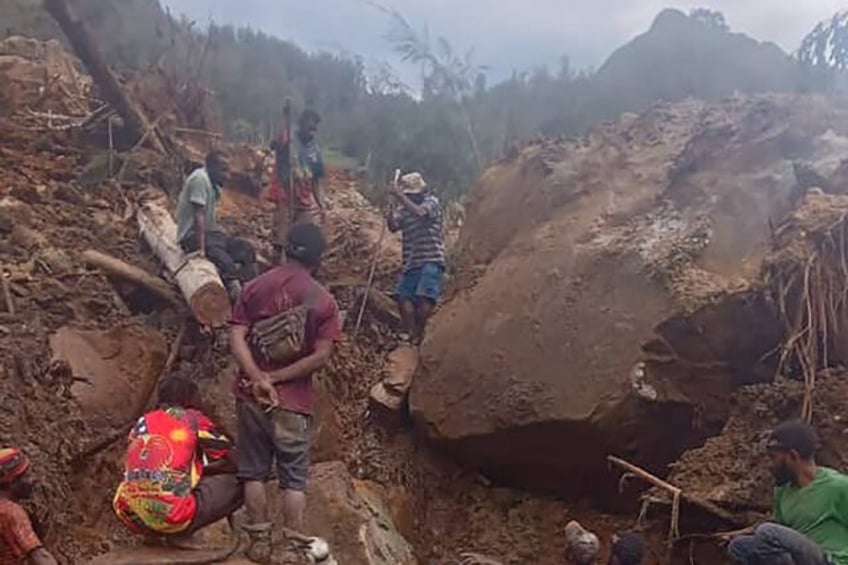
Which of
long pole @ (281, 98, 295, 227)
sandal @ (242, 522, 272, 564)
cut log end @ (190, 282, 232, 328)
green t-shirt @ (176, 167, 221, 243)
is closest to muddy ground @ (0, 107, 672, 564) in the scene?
cut log end @ (190, 282, 232, 328)

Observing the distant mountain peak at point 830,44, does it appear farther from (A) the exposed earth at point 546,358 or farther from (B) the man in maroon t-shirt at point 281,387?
(B) the man in maroon t-shirt at point 281,387

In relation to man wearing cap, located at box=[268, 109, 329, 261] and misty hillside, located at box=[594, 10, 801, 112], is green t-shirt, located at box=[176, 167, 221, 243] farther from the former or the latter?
misty hillside, located at box=[594, 10, 801, 112]

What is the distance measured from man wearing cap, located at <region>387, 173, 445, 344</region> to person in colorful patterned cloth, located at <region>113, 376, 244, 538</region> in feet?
10.7

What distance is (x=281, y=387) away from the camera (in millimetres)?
4555

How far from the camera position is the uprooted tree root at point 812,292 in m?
5.87

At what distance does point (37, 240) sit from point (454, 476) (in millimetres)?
3607

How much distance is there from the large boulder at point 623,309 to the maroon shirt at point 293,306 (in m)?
2.18

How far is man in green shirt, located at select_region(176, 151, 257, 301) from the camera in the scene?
6859 mm

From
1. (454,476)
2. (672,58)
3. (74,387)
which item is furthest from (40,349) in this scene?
(672,58)

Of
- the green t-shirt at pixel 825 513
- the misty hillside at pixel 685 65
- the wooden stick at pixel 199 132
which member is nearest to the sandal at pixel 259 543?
the green t-shirt at pixel 825 513

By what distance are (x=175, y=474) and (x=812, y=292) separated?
12.5 feet

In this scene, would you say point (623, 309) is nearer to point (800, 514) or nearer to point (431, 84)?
point (800, 514)

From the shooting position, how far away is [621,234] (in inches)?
281

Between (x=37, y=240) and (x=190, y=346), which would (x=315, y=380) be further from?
(x=37, y=240)
